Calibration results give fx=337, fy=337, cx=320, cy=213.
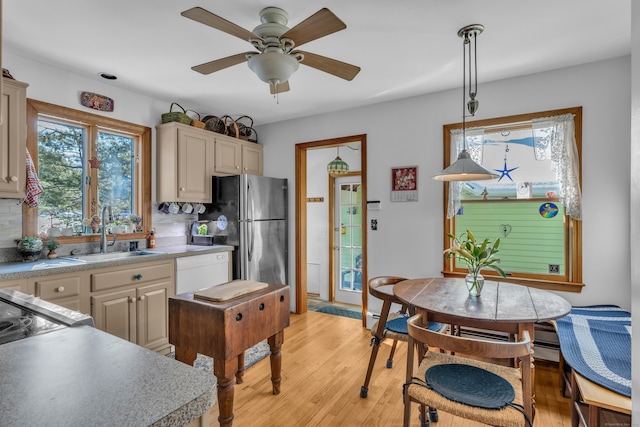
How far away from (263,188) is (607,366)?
10.6 ft

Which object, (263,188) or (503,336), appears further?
(263,188)

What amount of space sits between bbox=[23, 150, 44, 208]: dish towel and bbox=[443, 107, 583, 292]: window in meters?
3.47

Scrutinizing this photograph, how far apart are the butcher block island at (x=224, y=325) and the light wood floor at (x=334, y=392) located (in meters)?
0.44

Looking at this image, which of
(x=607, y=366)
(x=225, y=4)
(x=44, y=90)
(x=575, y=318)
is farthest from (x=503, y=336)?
(x=44, y=90)

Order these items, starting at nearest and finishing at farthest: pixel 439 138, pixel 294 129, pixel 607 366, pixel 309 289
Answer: pixel 607 366 → pixel 439 138 → pixel 294 129 → pixel 309 289

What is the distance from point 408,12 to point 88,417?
2349 millimetres

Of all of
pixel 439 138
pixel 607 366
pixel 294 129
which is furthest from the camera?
pixel 294 129

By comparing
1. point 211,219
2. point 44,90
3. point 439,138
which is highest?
point 44,90

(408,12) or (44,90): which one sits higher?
(408,12)

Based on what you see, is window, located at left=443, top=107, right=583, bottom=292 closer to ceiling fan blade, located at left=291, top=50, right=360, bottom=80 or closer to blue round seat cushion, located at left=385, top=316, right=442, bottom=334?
blue round seat cushion, located at left=385, top=316, right=442, bottom=334

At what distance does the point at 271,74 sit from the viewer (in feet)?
6.16

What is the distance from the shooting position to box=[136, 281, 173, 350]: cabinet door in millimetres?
2775

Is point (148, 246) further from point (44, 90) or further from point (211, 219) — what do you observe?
point (44, 90)

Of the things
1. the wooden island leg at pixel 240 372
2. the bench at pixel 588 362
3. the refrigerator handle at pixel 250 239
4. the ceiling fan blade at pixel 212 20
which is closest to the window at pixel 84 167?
Answer: the refrigerator handle at pixel 250 239
